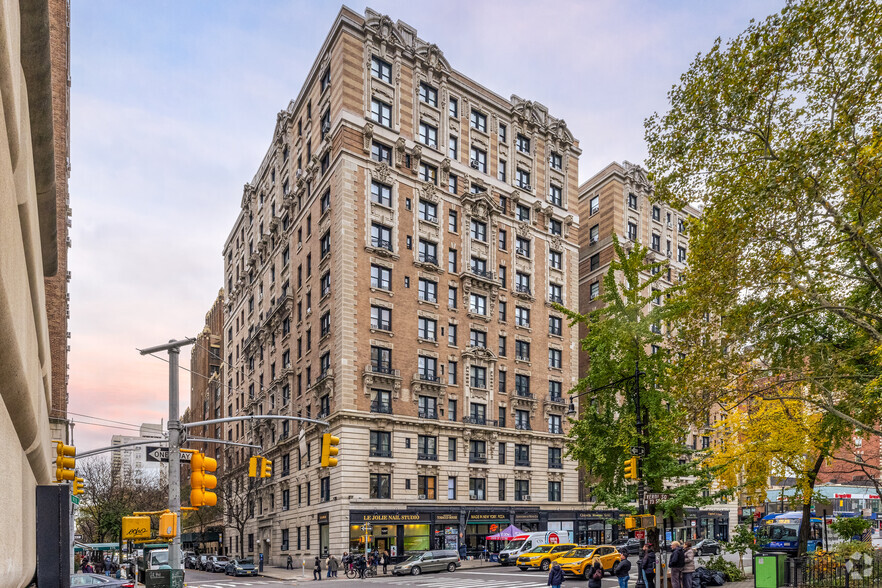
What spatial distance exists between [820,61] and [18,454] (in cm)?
1654

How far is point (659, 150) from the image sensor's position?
17578mm

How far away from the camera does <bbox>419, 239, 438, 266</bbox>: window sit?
172 ft

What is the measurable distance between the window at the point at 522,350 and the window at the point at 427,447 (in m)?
11.6

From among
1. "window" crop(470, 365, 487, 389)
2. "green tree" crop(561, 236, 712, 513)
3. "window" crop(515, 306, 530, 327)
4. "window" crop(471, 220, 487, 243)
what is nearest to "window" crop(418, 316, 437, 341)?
"window" crop(470, 365, 487, 389)

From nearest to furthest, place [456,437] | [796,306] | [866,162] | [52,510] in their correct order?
[52,510], [866,162], [796,306], [456,437]

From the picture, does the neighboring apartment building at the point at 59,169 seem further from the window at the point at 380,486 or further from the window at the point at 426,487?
the window at the point at 426,487

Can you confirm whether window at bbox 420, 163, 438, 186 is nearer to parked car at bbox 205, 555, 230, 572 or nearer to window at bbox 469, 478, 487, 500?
window at bbox 469, 478, 487, 500

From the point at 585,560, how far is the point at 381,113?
117 feet

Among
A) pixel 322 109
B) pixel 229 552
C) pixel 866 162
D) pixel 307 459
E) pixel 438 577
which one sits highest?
pixel 322 109

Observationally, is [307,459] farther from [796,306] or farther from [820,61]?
[820,61]

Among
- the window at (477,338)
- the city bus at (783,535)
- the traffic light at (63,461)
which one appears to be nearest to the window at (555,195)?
the window at (477,338)

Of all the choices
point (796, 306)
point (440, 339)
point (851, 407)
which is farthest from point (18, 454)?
point (440, 339)

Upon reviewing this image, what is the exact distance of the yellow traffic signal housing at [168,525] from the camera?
15.6 meters

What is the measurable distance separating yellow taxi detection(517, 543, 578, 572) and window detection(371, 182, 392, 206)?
27362 mm
